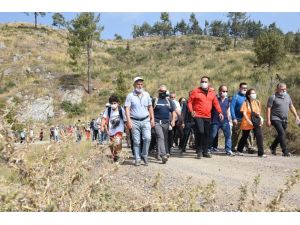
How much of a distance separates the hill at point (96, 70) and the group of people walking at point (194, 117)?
17.2 m

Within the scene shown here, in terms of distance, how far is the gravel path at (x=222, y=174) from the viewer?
6.07 metres

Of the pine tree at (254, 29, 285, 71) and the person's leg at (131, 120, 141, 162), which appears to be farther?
the pine tree at (254, 29, 285, 71)

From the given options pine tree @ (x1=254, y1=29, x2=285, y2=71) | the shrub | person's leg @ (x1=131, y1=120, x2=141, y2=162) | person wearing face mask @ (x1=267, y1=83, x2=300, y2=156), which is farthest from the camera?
the shrub

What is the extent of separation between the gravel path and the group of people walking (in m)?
0.38

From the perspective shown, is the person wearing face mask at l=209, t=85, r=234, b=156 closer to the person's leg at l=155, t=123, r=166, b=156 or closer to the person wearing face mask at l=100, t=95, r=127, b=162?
the person's leg at l=155, t=123, r=166, b=156

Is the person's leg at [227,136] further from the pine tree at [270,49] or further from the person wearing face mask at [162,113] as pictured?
the pine tree at [270,49]

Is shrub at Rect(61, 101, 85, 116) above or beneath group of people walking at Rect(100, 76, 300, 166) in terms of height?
beneath

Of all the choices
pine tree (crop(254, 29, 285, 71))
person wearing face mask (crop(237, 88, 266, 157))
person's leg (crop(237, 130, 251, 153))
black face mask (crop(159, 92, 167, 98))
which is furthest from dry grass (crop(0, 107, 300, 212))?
pine tree (crop(254, 29, 285, 71))

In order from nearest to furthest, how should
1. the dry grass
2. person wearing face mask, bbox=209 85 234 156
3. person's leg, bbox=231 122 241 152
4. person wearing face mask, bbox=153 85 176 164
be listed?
the dry grass, person wearing face mask, bbox=153 85 176 164, person wearing face mask, bbox=209 85 234 156, person's leg, bbox=231 122 241 152

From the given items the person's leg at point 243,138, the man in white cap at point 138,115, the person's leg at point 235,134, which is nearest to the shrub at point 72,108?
the person's leg at point 235,134

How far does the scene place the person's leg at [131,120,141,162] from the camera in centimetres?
881

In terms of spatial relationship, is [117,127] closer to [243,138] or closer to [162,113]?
[162,113]
